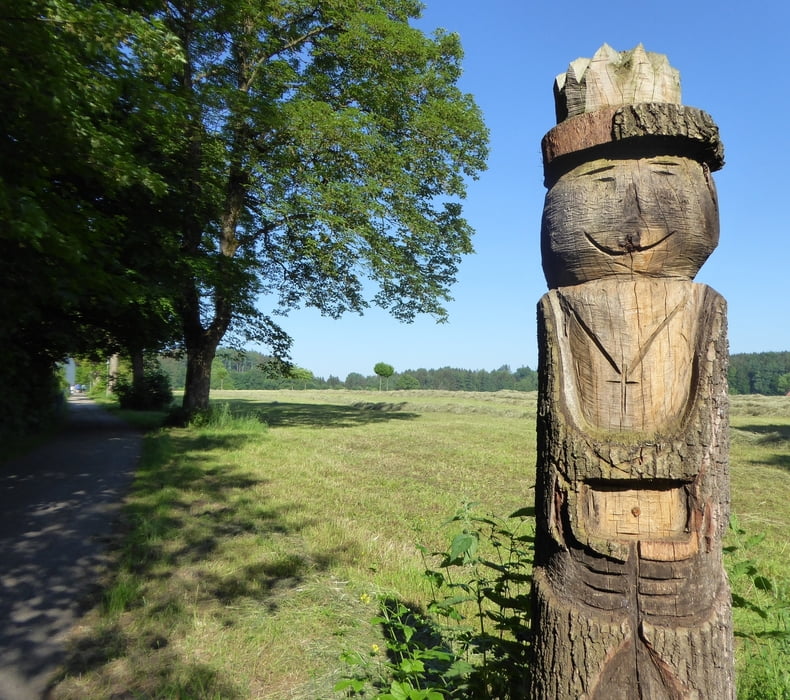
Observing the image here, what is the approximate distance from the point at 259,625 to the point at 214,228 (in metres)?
13.1

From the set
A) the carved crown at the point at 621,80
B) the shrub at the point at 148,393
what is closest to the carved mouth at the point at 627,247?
the carved crown at the point at 621,80

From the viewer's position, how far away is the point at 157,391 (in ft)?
84.6

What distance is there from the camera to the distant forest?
7175 cm

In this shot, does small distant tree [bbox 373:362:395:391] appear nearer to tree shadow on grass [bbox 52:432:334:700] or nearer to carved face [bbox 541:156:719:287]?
tree shadow on grass [bbox 52:432:334:700]

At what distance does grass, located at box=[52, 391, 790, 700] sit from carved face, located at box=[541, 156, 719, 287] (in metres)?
1.72

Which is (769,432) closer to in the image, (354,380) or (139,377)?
(139,377)

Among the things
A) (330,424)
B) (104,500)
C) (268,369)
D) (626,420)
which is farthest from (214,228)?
(626,420)

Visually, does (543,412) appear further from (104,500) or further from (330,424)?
(330,424)

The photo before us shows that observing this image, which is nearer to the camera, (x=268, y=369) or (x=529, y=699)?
(x=529, y=699)

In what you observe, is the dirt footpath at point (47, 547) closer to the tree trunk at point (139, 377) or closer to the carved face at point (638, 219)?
the carved face at point (638, 219)

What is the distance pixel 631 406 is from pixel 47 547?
5475 mm

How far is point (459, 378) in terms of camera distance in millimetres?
114062

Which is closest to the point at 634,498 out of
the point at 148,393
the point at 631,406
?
the point at 631,406

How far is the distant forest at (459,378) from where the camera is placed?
235ft
